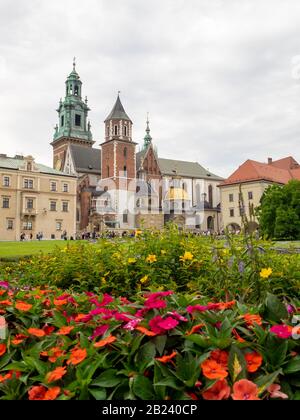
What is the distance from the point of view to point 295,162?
70.0m

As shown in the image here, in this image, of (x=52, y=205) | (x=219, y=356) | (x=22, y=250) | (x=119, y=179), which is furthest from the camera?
(x=119, y=179)

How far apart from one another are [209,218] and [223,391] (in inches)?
3163

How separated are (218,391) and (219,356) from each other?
0.19m

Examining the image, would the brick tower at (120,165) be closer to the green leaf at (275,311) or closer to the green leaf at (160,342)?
the green leaf at (275,311)

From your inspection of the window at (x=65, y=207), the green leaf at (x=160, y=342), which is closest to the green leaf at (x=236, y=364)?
the green leaf at (x=160, y=342)

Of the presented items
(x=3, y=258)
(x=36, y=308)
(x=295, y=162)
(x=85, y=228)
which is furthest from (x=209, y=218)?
(x=36, y=308)

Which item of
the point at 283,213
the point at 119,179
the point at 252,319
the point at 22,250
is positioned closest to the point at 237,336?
the point at 252,319

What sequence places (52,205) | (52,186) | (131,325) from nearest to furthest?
1. (131,325)
2. (52,186)
3. (52,205)

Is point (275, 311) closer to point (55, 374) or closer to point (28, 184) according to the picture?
point (55, 374)

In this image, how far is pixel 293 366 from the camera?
1.61 metres
